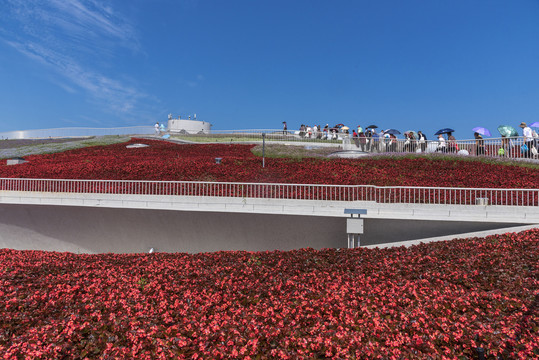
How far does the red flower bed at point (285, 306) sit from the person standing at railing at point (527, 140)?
38.4 ft

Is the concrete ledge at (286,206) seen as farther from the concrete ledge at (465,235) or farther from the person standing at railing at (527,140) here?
the person standing at railing at (527,140)

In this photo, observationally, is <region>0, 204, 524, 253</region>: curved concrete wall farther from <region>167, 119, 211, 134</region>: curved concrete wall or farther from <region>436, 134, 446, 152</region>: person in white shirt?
<region>167, 119, 211, 134</region>: curved concrete wall

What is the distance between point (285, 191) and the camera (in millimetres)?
13375

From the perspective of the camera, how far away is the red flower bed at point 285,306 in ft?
14.0

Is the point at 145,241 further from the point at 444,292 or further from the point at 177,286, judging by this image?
the point at 444,292

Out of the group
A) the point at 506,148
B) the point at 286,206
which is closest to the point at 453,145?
the point at 506,148

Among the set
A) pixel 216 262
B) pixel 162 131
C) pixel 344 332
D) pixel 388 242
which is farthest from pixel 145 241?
pixel 162 131

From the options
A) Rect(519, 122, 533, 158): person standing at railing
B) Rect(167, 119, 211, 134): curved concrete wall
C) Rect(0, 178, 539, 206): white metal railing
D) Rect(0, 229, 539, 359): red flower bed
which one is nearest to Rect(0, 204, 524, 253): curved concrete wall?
Rect(0, 178, 539, 206): white metal railing

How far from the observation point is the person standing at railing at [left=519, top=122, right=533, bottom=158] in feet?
56.0

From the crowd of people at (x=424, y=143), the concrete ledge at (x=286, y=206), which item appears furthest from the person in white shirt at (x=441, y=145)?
the concrete ledge at (x=286, y=206)

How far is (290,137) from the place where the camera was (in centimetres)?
2995

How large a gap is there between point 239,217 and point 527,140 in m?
16.2

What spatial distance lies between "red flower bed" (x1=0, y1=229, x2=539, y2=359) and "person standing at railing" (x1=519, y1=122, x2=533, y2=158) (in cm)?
1171

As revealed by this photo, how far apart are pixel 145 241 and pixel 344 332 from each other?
31.6 feet
